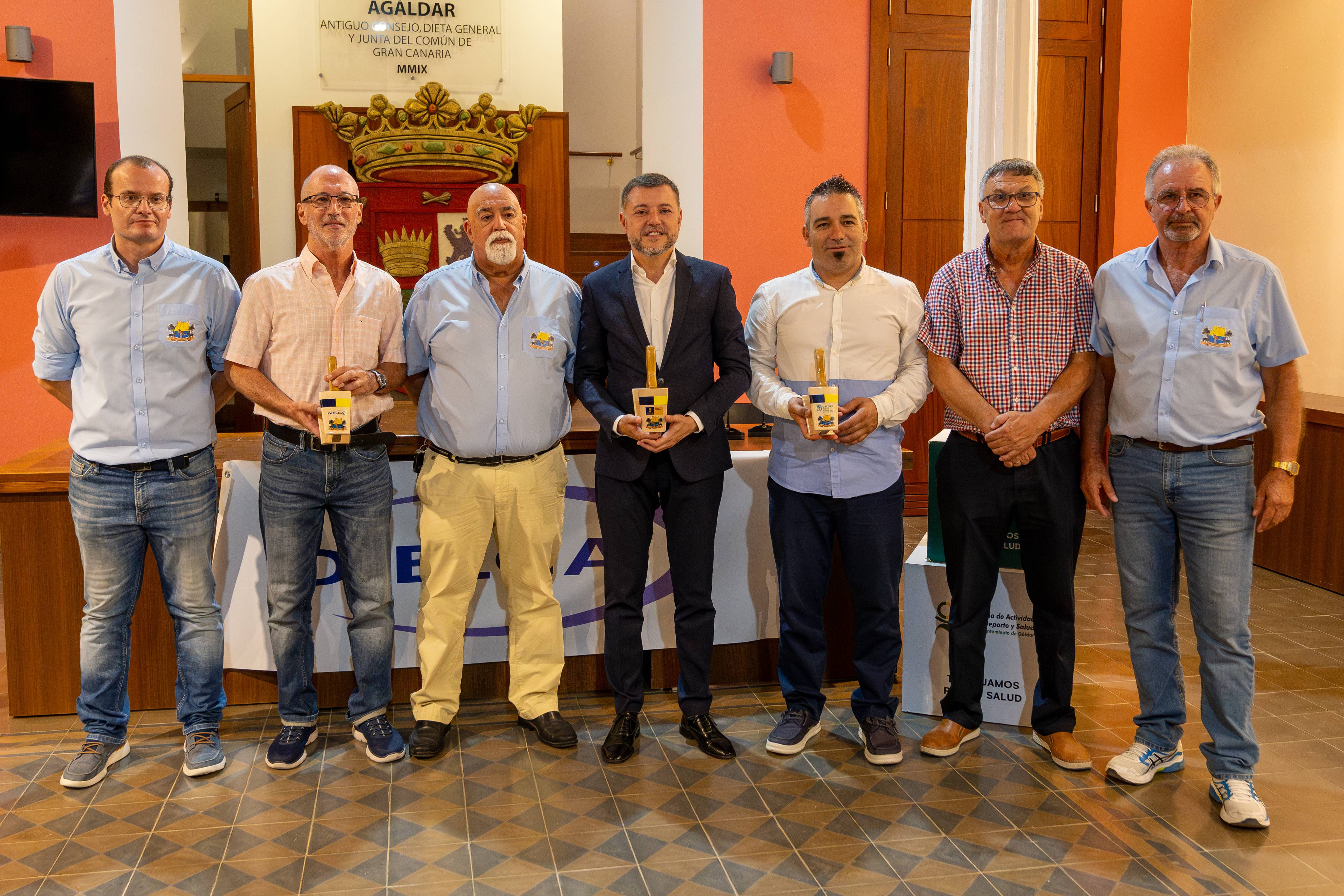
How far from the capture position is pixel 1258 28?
6.79 m

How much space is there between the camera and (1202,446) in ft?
9.56

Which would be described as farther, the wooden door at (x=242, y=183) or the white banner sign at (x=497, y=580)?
the wooden door at (x=242, y=183)

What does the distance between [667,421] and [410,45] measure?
208 inches

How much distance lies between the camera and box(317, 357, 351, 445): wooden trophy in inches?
117

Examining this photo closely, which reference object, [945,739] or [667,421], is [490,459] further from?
[945,739]

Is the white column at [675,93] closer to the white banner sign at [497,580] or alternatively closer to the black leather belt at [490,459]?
the white banner sign at [497,580]

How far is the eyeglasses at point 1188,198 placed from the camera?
2.87 meters

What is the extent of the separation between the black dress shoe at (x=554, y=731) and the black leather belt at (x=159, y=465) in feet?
4.50

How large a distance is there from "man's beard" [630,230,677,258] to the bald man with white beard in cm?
79

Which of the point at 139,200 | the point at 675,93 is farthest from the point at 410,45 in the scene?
the point at 139,200

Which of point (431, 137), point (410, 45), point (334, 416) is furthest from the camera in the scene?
point (410, 45)

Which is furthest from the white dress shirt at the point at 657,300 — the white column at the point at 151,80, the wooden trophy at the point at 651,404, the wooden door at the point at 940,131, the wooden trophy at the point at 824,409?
the wooden door at the point at 940,131

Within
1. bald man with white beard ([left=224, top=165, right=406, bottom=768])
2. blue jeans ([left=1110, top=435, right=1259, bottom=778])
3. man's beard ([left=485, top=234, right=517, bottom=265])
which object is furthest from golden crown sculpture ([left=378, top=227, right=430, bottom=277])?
blue jeans ([left=1110, top=435, right=1259, bottom=778])

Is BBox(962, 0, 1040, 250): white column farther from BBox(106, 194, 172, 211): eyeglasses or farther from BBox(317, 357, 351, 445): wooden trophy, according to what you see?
BBox(106, 194, 172, 211): eyeglasses
